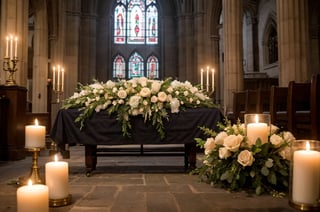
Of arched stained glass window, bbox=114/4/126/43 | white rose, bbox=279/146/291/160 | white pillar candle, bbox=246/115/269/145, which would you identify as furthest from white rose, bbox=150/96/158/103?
arched stained glass window, bbox=114/4/126/43

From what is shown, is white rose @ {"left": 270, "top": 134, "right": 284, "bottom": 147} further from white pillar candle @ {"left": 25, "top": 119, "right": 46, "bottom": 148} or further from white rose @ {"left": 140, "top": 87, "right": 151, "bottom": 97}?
white pillar candle @ {"left": 25, "top": 119, "right": 46, "bottom": 148}

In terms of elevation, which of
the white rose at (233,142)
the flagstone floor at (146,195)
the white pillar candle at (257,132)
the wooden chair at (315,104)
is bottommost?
the flagstone floor at (146,195)

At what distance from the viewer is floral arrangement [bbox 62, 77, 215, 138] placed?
182 inches

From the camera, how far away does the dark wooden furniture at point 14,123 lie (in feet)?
22.5

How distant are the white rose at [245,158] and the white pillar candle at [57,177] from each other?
168 centimetres

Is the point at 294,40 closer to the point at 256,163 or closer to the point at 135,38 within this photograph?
the point at 256,163

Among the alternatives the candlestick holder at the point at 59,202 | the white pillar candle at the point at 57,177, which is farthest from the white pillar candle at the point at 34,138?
the candlestick holder at the point at 59,202

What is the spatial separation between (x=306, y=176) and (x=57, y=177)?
6.02 ft

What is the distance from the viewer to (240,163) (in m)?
3.51

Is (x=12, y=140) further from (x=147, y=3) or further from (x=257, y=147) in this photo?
A: (x=147, y=3)

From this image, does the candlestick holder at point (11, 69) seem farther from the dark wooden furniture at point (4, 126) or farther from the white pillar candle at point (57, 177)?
the white pillar candle at point (57, 177)

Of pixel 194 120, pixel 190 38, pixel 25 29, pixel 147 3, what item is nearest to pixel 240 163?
pixel 194 120

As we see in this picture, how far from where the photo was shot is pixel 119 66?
23891mm

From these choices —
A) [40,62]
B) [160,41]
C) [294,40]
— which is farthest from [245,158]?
[160,41]
